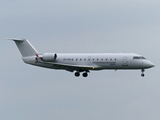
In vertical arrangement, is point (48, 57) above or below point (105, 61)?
above

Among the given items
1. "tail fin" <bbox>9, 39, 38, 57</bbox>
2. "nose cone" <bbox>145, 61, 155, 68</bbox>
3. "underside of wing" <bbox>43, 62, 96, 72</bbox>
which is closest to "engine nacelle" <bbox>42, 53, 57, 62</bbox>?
"underside of wing" <bbox>43, 62, 96, 72</bbox>

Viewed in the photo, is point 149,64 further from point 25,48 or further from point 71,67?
point 25,48

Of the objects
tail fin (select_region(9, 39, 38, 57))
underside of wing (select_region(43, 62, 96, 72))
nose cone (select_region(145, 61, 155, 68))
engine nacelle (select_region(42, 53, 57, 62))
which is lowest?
underside of wing (select_region(43, 62, 96, 72))

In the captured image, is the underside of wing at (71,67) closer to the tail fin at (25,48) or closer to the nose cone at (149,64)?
the tail fin at (25,48)

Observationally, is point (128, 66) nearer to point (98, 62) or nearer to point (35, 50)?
point (98, 62)

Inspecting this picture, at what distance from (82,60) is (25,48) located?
11.3 metres

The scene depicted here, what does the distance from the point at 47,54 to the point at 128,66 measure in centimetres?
1383

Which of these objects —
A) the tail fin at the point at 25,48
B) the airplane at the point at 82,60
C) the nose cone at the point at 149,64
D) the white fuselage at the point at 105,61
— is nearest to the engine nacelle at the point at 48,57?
the airplane at the point at 82,60

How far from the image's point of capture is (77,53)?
232ft

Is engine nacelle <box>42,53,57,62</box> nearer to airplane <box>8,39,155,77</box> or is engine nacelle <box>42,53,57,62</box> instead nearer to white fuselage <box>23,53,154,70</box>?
airplane <box>8,39,155,77</box>

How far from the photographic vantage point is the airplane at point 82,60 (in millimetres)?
66062

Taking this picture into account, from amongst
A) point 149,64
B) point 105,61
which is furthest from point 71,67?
point 149,64

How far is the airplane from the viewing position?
66.1 meters

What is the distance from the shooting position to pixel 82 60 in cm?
6894
